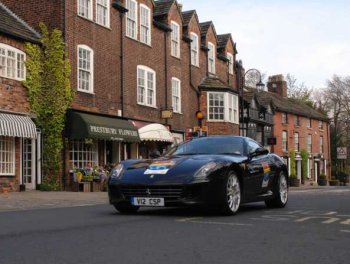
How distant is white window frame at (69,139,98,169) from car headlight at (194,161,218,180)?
568 inches

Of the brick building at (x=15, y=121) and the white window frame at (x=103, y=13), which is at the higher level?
the white window frame at (x=103, y=13)

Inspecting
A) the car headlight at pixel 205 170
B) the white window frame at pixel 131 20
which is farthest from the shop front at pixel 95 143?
the car headlight at pixel 205 170

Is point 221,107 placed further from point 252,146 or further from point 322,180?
point 252,146

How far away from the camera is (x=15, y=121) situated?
19391mm

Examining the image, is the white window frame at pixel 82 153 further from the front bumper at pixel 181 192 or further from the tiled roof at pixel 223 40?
the tiled roof at pixel 223 40

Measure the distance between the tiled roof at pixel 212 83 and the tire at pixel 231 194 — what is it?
25.5 m

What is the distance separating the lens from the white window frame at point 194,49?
34500 mm

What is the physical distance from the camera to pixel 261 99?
5016 centimetres

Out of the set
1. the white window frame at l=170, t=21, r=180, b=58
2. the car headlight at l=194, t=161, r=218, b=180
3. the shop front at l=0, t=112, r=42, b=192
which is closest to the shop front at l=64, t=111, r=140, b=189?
the shop front at l=0, t=112, r=42, b=192

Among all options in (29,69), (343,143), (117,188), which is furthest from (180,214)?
(343,143)

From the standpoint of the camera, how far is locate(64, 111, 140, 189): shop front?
2192 cm

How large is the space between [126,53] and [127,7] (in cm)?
237

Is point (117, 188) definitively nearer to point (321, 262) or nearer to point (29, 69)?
point (321, 262)

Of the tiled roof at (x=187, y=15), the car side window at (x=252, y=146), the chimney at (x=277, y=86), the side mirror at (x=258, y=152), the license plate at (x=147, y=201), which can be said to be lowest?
the license plate at (x=147, y=201)
